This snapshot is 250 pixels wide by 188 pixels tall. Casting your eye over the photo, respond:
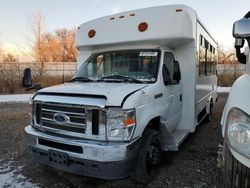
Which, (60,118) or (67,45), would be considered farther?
(67,45)

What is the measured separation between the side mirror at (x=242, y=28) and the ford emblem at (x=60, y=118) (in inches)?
92.7

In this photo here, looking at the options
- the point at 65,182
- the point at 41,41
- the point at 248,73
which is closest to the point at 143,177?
the point at 65,182

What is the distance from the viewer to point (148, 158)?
368 cm

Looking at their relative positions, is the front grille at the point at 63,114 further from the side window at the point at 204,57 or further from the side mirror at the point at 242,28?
the side window at the point at 204,57

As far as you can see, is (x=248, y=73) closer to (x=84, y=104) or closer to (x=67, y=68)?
(x=84, y=104)

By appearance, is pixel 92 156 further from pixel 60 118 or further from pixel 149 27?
pixel 149 27

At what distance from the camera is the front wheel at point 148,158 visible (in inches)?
137

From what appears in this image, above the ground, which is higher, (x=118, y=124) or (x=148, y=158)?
(x=118, y=124)

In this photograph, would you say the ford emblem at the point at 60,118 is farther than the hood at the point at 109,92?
Yes

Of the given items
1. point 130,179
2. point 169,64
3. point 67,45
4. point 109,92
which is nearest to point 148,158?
point 130,179

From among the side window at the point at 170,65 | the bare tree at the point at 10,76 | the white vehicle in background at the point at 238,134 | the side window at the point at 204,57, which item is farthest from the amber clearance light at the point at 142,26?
the bare tree at the point at 10,76

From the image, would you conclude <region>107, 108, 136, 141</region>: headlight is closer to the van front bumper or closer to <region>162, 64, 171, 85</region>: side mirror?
the van front bumper

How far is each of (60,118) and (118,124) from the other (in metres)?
0.91

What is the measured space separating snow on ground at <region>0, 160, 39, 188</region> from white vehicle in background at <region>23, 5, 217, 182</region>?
0.51 meters
